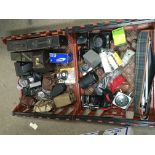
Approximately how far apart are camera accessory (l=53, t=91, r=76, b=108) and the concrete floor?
0.32 metres

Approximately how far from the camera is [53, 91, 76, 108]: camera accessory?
9.08 ft

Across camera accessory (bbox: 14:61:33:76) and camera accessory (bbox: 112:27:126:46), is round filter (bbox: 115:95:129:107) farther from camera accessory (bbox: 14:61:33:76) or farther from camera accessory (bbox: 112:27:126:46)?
camera accessory (bbox: 14:61:33:76)

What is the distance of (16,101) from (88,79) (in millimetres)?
1208

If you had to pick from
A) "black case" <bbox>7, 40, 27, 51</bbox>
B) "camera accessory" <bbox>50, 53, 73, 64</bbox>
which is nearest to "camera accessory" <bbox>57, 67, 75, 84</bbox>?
"camera accessory" <bbox>50, 53, 73, 64</bbox>

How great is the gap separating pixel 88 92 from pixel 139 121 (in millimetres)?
729

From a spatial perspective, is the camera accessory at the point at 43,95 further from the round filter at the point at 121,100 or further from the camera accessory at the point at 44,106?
the round filter at the point at 121,100

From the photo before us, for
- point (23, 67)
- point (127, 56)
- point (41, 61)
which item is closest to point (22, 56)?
point (23, 67)

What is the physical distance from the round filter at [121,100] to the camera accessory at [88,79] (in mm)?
320

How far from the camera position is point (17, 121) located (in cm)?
334

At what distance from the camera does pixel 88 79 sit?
269 cm

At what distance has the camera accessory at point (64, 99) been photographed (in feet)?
9.08

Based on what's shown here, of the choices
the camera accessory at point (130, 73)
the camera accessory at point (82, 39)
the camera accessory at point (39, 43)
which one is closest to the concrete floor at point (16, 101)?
the camera accessory at point (82, 39)

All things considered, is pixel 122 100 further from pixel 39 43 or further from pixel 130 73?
pixel 39 43
